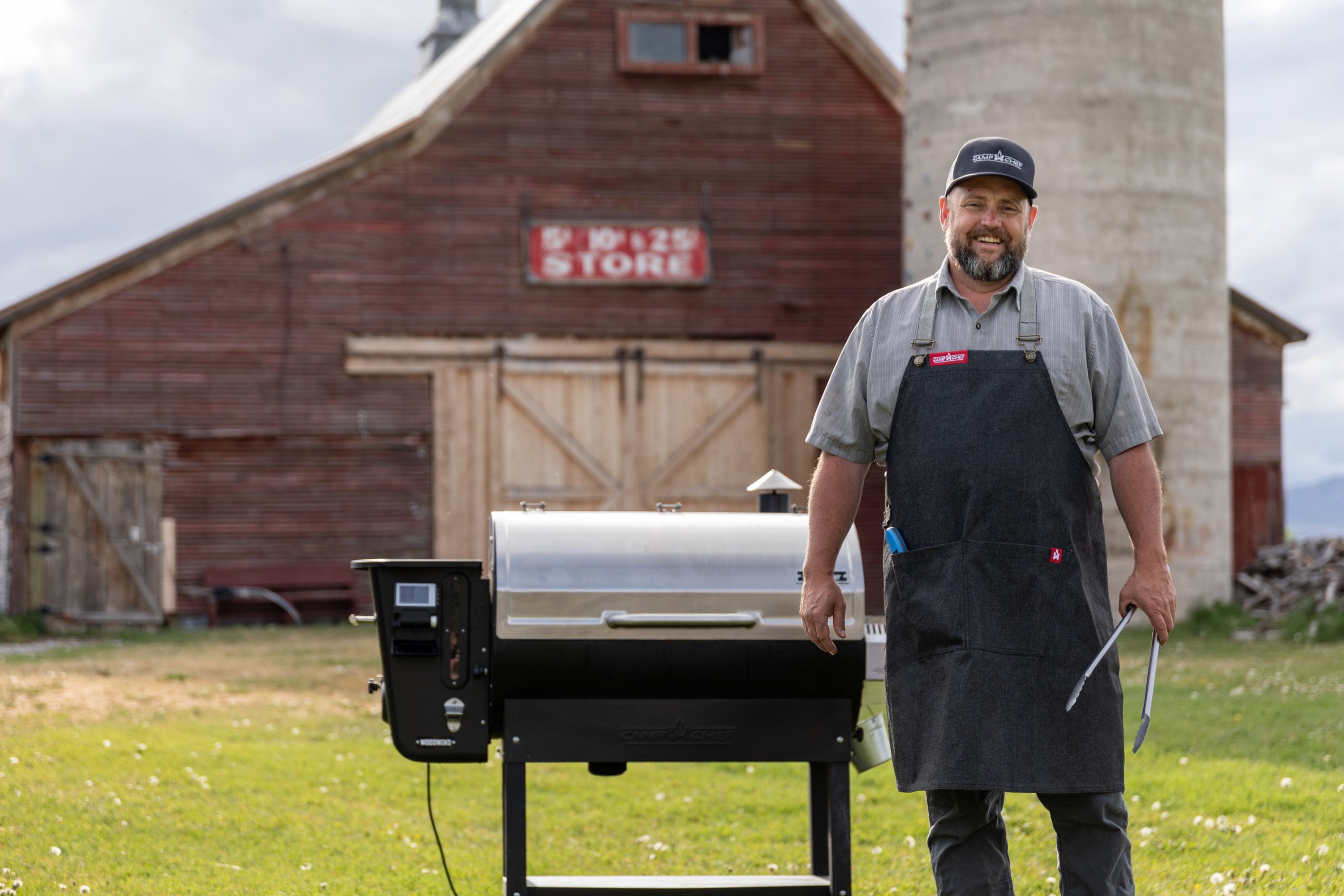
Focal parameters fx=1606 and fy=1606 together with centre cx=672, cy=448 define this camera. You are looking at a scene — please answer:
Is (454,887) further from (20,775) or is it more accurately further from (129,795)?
(20,775)

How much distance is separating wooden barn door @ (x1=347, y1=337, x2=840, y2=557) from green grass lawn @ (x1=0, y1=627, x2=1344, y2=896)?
28.1ft

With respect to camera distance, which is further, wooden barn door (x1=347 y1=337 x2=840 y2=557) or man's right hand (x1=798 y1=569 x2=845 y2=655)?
wooden barn door (x1=347 y1=337 x2=840 y2=557)

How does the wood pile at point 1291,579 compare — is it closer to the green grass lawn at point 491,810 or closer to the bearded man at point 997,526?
the green grass lawn at point 491,810

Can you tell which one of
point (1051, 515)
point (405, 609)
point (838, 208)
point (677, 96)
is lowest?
point (405, 609)

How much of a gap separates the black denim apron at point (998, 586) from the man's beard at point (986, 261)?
6 centimetres

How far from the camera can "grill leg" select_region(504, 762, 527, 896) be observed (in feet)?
15.5

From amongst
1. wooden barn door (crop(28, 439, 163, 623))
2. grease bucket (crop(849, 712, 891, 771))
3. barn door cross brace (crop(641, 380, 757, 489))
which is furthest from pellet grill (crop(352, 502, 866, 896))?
wooden barn door (crop(28, 439, 163, 623))

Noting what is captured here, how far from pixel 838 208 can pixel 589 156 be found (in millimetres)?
3270

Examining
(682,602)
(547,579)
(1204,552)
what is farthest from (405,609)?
(1204,552)

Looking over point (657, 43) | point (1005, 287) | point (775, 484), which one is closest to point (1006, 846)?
point (1005, 287)

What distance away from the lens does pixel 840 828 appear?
15.8ft

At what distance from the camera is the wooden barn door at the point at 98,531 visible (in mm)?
18750

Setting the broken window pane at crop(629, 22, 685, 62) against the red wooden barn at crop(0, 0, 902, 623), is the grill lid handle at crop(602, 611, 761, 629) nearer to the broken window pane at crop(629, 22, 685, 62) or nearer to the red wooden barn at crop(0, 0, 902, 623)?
the red wooden barn at crop(0, 0, 902, 623)

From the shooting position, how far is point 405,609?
459 centimetres
